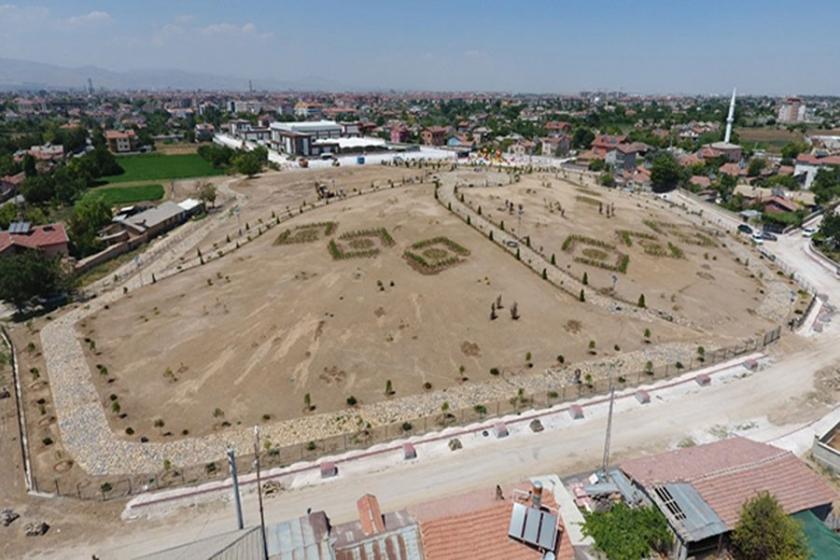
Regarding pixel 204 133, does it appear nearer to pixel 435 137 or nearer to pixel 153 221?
pixel 435 137

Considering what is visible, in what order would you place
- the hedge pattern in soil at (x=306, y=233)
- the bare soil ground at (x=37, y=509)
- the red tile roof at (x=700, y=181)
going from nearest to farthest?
the bare soil ground at (x=37, y=509)
the hedge pattern in soil at (x=306, y=233)
the red tile roof at (x=700, y=181)

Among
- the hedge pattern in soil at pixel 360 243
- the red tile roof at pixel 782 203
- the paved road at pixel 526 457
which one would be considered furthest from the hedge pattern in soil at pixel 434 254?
the red tile roof at pixel 782 203

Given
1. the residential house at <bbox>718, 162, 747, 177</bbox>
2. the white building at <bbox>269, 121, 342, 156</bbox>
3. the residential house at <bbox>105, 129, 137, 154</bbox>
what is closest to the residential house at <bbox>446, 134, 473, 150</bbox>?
the white building at <bbox>269, 121, 342, 156</bbox>

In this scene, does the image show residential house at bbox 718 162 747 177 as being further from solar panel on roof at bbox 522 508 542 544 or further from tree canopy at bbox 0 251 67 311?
tree canopy at bbox 0 251 67 311

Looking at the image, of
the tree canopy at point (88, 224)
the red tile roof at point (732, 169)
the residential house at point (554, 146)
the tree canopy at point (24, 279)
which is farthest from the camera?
the residential house at point (554, 146)

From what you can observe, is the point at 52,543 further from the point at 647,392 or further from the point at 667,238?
the point at 667,238

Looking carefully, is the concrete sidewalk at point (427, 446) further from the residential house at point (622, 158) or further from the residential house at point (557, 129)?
the residential house at point (557, 129)

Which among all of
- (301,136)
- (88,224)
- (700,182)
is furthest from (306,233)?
(301,136)

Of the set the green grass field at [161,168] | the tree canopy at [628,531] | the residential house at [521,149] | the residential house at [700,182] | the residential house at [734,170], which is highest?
the residential house at [521,149]
